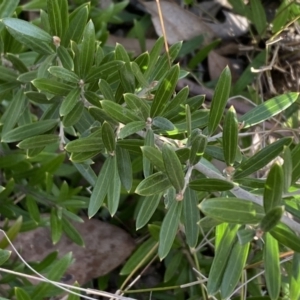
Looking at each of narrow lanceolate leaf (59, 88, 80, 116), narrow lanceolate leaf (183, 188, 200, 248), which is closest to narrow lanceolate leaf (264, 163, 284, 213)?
narrow lanceolate leaf (183, 188, 200, 248)

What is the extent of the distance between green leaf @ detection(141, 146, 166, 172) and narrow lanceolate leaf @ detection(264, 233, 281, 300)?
208mm

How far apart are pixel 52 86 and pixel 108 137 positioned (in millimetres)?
163

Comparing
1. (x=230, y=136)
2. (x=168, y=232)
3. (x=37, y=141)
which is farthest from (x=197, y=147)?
(x=37, y=141)

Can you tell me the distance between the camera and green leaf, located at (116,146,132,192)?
3.43 feet

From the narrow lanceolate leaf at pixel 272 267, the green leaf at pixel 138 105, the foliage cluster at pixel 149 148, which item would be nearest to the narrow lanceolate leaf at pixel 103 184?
the foliage cluster at pixel 149 148

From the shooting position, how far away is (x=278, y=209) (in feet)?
2.46

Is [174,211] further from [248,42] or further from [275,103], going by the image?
[248,42]

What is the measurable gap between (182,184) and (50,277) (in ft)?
1.97

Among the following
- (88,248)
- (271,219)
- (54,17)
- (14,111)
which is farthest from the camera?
(88,248)

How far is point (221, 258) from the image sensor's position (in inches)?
34.2

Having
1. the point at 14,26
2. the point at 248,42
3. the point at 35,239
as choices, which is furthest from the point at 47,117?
A: the point at 248,42

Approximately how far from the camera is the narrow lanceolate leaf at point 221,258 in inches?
34.3

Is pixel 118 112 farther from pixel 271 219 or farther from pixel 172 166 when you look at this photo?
pixel 271 219

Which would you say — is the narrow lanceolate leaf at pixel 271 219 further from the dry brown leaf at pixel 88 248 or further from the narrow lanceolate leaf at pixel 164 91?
the dry brown leaf at pixel 88 248
